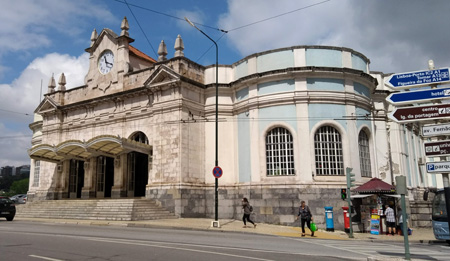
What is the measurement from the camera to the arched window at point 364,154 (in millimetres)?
23906

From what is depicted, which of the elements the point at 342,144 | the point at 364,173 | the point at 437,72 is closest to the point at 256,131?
the point at 342,144

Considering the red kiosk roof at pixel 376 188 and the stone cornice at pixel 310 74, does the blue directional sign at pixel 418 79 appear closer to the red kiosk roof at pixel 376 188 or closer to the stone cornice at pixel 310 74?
the red kiosk roof at pixel 376 188

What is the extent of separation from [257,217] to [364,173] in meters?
7.37

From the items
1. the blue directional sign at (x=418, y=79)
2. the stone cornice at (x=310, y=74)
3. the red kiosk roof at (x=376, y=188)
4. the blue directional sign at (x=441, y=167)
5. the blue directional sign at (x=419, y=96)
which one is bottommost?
the red kiosk roof at (x=376, y=188)

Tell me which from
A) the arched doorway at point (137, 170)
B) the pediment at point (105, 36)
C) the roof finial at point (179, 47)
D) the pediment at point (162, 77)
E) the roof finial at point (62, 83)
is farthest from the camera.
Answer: the roof finial at point (62, 83)

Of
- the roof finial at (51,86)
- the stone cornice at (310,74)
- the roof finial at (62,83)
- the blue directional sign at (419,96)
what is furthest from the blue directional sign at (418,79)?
the roof finial at (51,86)

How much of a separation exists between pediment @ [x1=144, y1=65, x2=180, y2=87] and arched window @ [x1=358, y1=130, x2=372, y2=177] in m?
12.4

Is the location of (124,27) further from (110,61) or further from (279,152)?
(279,152)

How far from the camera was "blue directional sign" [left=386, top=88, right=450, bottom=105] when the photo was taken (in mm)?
10016

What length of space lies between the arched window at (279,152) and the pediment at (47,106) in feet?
62.9

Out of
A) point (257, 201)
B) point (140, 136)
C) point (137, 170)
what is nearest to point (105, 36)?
point (140, 136)

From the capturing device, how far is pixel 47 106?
33.0m

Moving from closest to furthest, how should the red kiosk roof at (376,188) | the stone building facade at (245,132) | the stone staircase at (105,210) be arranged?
1. the red kiosk roof at (376,188)
2. the stone staircase at (105,210)
3. the stone building facade at (245,132)

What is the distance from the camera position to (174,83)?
81.1ft
